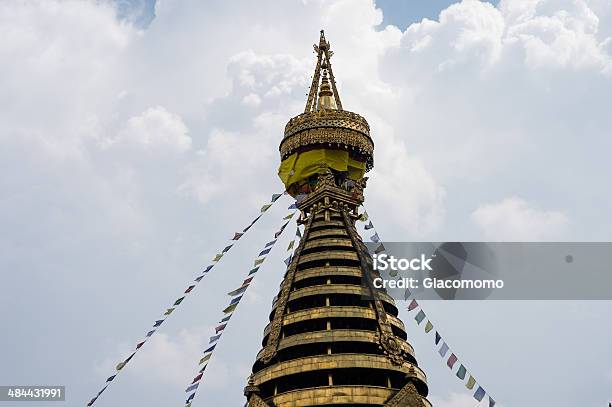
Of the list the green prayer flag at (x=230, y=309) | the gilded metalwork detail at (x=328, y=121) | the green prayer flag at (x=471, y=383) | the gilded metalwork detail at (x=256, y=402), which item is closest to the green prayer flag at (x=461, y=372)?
the green prayer flag at (x=471, y=383)

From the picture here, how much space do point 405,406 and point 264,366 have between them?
10.1m

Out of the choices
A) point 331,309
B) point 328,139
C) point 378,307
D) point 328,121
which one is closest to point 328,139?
point 328,139

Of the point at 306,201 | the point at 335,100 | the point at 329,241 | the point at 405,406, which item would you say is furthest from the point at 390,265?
the point at 335,100

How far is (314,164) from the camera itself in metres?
66.1

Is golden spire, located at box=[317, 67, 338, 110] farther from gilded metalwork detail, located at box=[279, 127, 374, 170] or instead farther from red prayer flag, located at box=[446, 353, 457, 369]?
red prayer flag, located at box=[446, 353, 457, 369]

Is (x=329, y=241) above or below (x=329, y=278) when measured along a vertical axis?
above

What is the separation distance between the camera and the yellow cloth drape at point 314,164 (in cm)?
6594

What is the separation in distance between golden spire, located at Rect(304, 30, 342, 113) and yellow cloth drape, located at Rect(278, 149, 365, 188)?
5238mm

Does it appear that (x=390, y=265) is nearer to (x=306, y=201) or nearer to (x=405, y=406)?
(x=306, y=201)

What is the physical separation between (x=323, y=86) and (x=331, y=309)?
84.4 ft

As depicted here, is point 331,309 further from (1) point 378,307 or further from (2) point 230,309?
(2) point 230,309

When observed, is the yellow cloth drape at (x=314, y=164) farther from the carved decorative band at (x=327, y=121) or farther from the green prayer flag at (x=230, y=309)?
the green prayer flag at (x=230, y=309)

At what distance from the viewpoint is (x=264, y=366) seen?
52781mm

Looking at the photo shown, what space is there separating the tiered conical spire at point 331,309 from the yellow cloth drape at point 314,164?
0.28 ft
